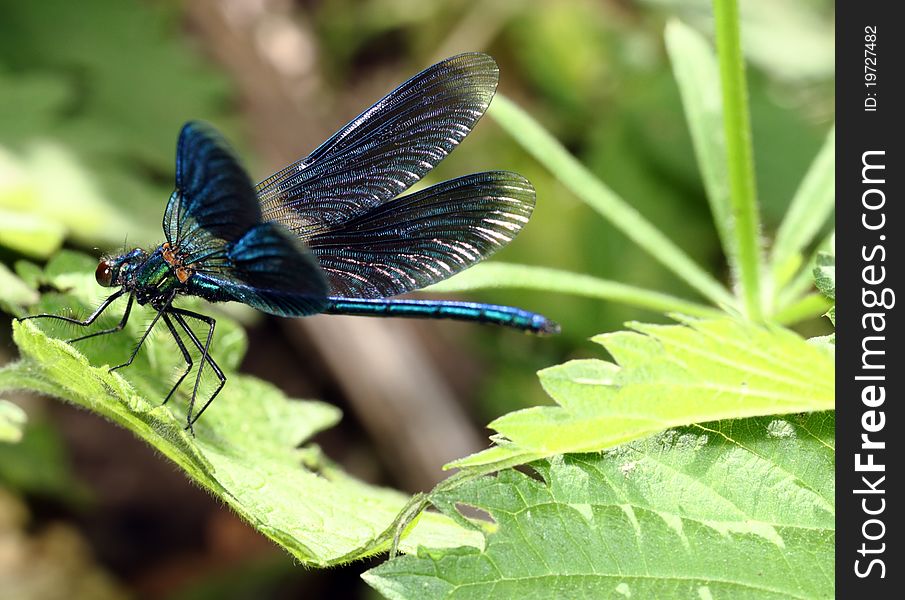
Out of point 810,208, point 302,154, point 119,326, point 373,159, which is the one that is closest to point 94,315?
point 119,326

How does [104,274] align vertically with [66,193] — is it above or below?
below

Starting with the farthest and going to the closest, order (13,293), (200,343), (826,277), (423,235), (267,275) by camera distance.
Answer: (423,235), (200,343), (267,275), (13,293), (826,277)

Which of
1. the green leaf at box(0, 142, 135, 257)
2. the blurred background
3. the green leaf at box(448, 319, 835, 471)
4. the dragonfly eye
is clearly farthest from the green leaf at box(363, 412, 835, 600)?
the blurred background

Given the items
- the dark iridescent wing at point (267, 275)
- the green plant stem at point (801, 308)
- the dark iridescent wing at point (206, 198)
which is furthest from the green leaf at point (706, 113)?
the dark iridescent wing at point (206, 198)

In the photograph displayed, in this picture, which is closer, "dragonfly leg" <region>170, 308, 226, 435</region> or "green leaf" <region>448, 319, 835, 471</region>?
"green leaf" <region>448, 319, 835, 471</region>

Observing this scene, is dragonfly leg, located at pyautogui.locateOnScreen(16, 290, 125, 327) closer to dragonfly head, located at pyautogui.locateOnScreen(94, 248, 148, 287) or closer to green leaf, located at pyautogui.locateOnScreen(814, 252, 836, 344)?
dragonfly head, located at pyautogui.locateOnScreen(94, 248, 148, 287)

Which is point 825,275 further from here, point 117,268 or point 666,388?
point 117,268

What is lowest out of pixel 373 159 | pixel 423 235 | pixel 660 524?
pixel 660 524
